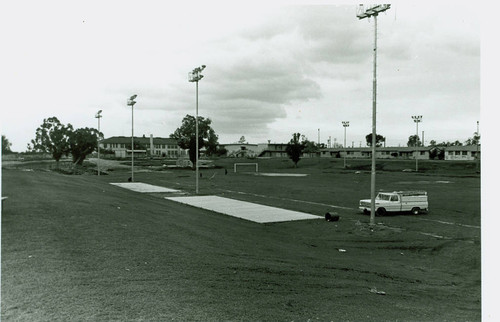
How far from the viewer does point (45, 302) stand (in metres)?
8.30

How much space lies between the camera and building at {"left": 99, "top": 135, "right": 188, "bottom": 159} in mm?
163250

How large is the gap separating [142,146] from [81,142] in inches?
3528

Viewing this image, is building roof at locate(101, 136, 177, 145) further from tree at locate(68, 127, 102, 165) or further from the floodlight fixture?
the floodlight fixture

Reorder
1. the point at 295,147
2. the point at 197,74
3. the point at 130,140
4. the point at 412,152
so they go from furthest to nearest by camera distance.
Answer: the point at 130,140
the point at 412,152
the point at 295,147
the point at 197,74

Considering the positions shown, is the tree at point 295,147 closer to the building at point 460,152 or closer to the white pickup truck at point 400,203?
the building at point 460,152

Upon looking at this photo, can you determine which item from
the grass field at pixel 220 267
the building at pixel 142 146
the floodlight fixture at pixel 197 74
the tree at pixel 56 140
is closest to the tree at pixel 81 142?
the tree at pixel 56 140

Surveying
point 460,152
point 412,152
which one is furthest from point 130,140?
point 460,152

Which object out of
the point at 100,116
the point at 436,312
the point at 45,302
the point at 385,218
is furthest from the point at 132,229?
the point at 100,116

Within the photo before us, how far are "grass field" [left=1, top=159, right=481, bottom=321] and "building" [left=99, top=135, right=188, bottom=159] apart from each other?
137 metres

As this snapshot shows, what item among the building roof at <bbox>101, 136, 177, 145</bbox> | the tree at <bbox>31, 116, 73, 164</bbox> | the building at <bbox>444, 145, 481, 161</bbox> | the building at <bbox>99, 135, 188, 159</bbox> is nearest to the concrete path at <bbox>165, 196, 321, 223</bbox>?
the tree at <bbox>31, 116, 73, 164</bbox>

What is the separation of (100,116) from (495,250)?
66243 mm

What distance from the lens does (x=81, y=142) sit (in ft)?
266

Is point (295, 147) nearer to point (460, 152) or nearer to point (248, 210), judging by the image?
point (460, 152)

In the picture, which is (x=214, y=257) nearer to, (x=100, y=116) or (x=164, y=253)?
(x=164, y=253)
